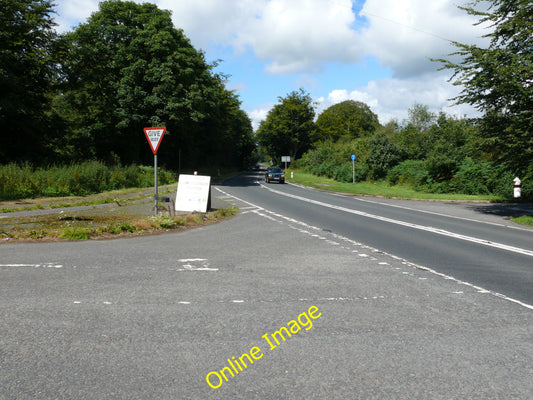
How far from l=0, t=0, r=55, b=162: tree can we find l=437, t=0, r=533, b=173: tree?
2611cm

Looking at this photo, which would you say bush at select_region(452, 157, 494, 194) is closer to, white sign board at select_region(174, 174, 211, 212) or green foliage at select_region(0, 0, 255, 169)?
white sign board at select_region(174, 174, 211, 212)

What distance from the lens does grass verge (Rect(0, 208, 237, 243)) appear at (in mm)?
Result: 9945

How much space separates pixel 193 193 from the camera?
14781 mm

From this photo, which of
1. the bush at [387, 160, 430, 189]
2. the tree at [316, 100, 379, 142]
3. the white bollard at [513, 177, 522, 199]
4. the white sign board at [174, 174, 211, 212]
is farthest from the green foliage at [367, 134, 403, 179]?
the tree at [316, 100, 379, 142]

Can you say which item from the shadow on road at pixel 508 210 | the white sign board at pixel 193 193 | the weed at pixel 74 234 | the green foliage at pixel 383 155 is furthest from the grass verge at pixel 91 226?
the green foliage at pixel 383 155

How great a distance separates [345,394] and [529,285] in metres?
4.27

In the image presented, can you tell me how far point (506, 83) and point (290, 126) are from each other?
7138 cm

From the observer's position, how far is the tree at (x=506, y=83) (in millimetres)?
13773

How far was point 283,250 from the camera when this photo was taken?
8.61m

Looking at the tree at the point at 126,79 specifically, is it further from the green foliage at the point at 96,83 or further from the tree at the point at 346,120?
the tree at the point at 346,120

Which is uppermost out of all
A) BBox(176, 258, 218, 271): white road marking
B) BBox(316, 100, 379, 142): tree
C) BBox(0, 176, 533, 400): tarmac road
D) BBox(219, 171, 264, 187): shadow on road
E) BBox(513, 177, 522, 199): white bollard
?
BBox(316, 100, 379, 142): tree

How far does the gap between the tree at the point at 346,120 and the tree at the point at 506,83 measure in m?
86.0
